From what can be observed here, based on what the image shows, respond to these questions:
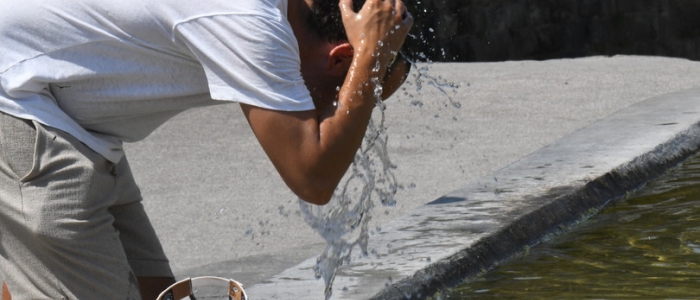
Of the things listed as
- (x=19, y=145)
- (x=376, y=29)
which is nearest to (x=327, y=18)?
(x=376, y=29)

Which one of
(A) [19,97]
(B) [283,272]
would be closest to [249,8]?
(A) [19,97]

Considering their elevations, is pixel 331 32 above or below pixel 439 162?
above

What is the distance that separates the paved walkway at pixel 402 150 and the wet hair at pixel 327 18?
4.45 feet

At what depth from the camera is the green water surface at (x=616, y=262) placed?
11.4ft

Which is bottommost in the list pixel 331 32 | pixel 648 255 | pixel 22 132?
pixel 648 255

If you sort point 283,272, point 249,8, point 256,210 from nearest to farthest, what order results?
point 249,8
point 283,272
point 256,210

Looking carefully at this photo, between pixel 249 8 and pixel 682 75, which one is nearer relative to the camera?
pixel 249 8

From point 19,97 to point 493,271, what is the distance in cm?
193

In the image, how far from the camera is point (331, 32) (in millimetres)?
2160

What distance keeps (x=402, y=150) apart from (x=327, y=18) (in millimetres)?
3745

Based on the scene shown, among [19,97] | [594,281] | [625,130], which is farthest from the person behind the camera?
[625,130]

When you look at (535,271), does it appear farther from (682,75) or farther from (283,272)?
(682,75)

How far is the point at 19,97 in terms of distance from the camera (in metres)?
2.05

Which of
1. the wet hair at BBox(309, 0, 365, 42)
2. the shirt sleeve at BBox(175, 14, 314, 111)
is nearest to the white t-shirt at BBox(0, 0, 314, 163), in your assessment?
the shirt sleeve at BBox(175, 14, 314, 111)
